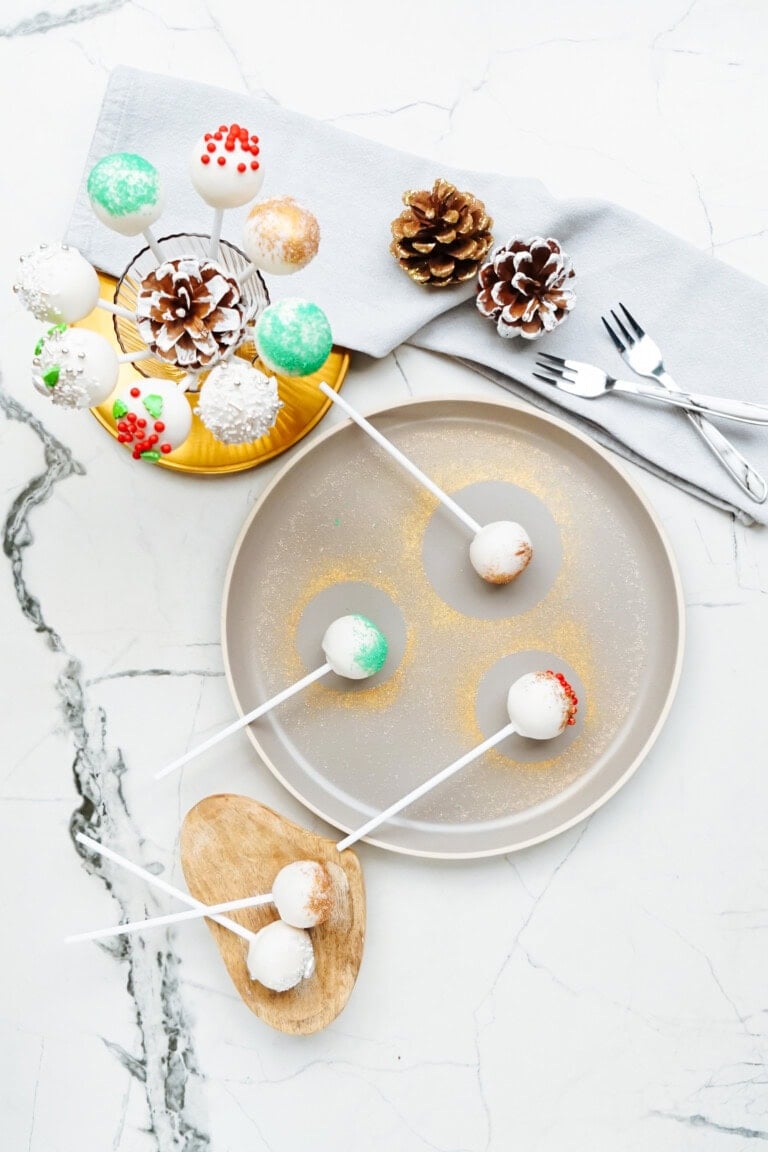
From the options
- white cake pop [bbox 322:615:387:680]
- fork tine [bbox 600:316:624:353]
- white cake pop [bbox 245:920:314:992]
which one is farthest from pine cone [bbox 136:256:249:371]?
white cake pop [bbox 245:920:314:992]

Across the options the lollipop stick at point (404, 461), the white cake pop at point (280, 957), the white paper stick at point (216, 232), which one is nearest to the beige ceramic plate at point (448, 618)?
the lollipop stick at point (404, 461)

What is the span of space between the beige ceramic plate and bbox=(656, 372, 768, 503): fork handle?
99mm

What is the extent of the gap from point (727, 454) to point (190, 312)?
21.2 inches

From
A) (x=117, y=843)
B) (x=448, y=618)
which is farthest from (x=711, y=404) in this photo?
(x=117, y=843)

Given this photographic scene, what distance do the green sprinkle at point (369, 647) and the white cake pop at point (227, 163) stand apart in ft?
1.29

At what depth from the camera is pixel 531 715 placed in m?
0.88

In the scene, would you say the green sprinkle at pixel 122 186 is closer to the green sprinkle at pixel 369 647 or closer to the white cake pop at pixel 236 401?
the white cake pop at pixel 236 401

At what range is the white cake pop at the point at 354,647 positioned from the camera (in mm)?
890

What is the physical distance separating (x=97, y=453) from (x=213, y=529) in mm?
143

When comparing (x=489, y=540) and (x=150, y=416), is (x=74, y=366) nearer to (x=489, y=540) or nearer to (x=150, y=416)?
(x=150, y=416)

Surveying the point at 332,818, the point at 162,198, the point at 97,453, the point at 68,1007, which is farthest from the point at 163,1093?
the point at 162,198

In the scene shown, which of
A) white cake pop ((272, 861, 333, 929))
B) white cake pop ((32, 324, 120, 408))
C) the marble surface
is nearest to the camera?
white cake pop ((32, 324, 120, 408))

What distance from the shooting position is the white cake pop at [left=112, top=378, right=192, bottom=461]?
68 cm

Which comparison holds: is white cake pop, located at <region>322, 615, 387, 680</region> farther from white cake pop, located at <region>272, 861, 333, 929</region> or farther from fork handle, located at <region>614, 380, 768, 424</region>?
fork handle, located at <region>614, 380, 768, 424</region>
